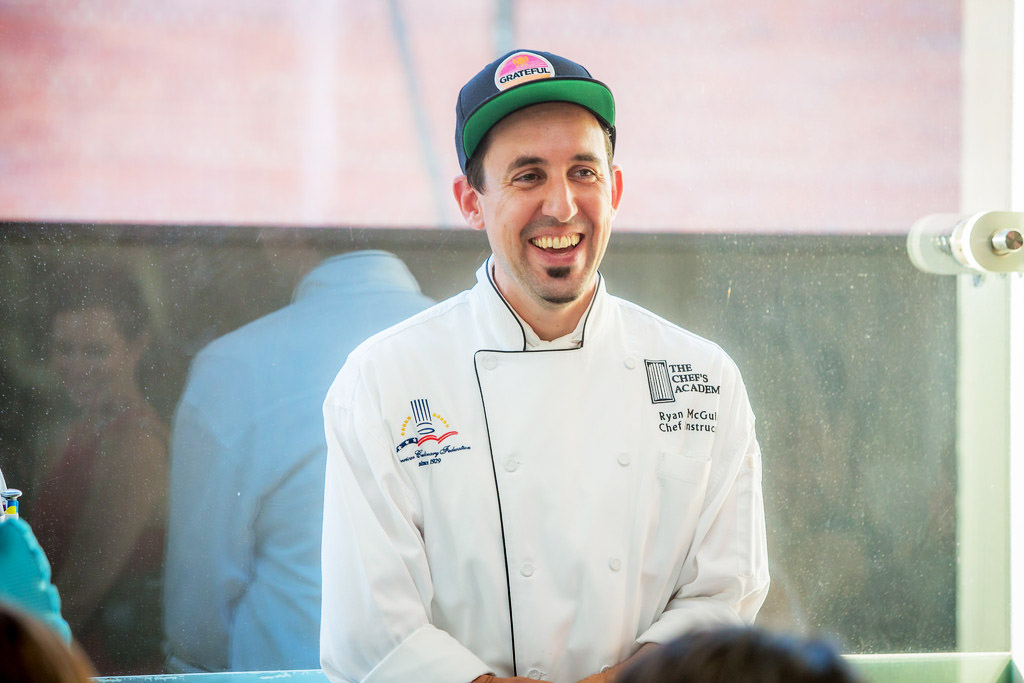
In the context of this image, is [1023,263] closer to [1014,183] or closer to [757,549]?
[1014,183]

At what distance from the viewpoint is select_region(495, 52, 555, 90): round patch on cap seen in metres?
1.58

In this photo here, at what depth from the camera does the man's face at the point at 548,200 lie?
1606 millimetres

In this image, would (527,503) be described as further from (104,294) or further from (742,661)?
(104,294)

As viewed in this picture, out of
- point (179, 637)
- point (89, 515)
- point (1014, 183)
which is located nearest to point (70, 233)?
point (89, 515)

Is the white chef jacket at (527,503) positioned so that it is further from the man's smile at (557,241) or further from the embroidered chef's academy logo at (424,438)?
the man's smile at (557,241)

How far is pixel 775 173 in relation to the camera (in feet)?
7.25

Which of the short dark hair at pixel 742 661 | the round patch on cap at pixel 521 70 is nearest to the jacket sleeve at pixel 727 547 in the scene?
the round patch on cap at pixel 521 70

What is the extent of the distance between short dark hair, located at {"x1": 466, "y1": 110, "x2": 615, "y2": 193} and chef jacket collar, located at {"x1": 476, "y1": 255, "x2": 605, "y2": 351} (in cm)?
14

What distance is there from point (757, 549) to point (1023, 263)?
3.52ft

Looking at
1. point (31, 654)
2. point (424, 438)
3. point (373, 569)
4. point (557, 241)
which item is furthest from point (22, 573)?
point (557, 241)

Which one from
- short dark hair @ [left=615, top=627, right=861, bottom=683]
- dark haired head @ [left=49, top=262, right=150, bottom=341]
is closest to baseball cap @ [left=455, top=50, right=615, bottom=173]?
dark haired head @ [left=49, top=262, right=150, bottom=341]

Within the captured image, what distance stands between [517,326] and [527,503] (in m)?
0.29

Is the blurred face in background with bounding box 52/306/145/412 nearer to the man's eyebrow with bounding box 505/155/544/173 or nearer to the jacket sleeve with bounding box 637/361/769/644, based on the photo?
the man's eyebrow with bounding box 505/155/544/173

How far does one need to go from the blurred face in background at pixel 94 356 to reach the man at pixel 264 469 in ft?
0.43
